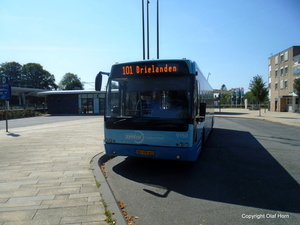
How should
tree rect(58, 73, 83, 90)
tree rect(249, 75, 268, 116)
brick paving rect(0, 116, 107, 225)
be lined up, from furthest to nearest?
tree rect(58, 73, 83, 90) → tree rect(249, 75, 268, 116) → brick paving rect(0, 116, 107, 225)

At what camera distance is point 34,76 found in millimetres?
79500

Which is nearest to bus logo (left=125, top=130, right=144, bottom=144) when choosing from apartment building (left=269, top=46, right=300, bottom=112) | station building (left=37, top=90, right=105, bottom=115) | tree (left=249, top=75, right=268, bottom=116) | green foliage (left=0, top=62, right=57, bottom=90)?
tree (left=249, top=75, right=268, bottom=116)

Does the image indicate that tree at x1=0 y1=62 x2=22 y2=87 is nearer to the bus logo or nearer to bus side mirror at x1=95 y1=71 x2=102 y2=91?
bus side mirror at x1=95 y1=71 x2=102 y2=91

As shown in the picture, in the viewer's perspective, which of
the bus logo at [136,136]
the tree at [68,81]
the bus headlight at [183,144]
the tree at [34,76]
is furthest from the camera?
the tree at [68,81]

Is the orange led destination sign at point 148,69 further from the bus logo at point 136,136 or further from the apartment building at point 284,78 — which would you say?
the apartment building at point 284,78

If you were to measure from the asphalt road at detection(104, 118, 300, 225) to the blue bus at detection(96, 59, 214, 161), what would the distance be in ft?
2.20

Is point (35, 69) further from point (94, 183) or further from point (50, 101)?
point (94, 183)

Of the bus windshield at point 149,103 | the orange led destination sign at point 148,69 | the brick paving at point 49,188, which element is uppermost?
the orange led destination sign at point 148,69

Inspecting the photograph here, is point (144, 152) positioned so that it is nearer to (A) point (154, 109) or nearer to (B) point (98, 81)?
(A) point (154, 109)

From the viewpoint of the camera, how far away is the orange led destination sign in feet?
19.5

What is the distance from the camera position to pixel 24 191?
4.67m

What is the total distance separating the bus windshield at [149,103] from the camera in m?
5.79

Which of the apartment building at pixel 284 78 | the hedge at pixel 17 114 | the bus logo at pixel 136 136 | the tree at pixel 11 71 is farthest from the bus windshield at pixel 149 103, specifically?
the tree at pixel 11 71

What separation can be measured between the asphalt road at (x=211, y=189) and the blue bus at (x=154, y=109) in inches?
26.4
